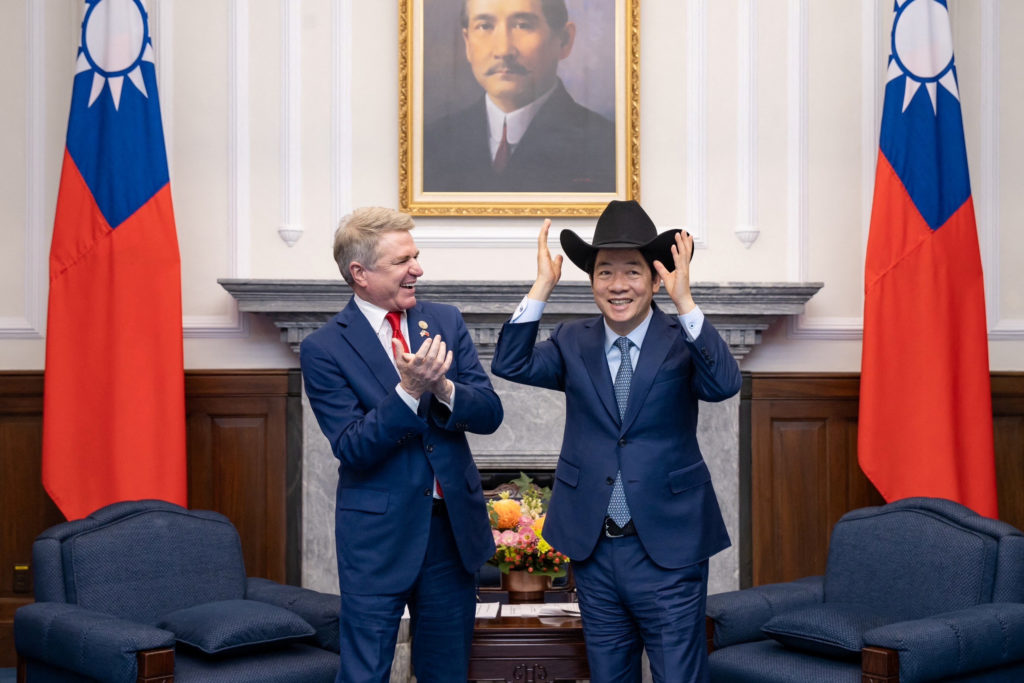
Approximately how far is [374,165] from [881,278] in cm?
236

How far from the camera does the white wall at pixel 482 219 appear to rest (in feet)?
15.5

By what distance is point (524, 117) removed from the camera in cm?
477

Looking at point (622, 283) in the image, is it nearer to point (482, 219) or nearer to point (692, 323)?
point (692, 323)

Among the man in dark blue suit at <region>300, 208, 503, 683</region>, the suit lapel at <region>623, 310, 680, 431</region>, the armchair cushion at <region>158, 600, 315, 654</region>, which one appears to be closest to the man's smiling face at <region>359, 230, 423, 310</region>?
the man in dark blue suit at <region>300, 208, 503, 683</region>

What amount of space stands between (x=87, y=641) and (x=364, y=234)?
1.49 meters

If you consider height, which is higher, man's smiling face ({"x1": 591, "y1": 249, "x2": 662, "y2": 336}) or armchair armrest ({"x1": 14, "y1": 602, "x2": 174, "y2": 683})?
man's smiling face ({"x1": 591, "y1": 249, "x2": 662, "y2": 336})

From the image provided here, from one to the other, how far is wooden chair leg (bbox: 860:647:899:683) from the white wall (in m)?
2.06

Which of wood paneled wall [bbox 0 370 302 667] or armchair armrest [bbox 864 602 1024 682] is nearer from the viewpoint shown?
armchair armrest [bbox 864 602 1024 682]

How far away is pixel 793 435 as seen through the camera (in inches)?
186

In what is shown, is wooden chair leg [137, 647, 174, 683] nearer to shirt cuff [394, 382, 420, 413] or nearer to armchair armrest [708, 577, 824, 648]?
shirt cuff [394, 382, 420, 413]

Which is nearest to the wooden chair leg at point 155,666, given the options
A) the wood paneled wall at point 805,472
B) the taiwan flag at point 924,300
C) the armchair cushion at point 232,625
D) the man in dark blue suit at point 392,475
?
the armchair cushion at point 232,625

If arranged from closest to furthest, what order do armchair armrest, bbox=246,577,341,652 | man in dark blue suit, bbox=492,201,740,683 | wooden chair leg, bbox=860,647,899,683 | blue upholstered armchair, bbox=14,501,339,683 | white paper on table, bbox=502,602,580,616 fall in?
man in dark blue suit, bbox=492,201,740,683 → wooden chair leg, bbox=860,647,899,683 → blue upholstered armchair, bbox=14,501,339,683 → armchair armrest, bbox=246,577,341,652 → white paper on table, bbox=502,602,580,616

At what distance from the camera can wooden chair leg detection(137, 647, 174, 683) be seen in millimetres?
2871

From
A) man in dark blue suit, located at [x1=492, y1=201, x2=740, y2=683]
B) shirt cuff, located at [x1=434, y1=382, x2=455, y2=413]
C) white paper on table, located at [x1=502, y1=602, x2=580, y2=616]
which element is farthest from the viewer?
white paper on table, located at [x1=502, y1=602, x2=580, y2=616]
